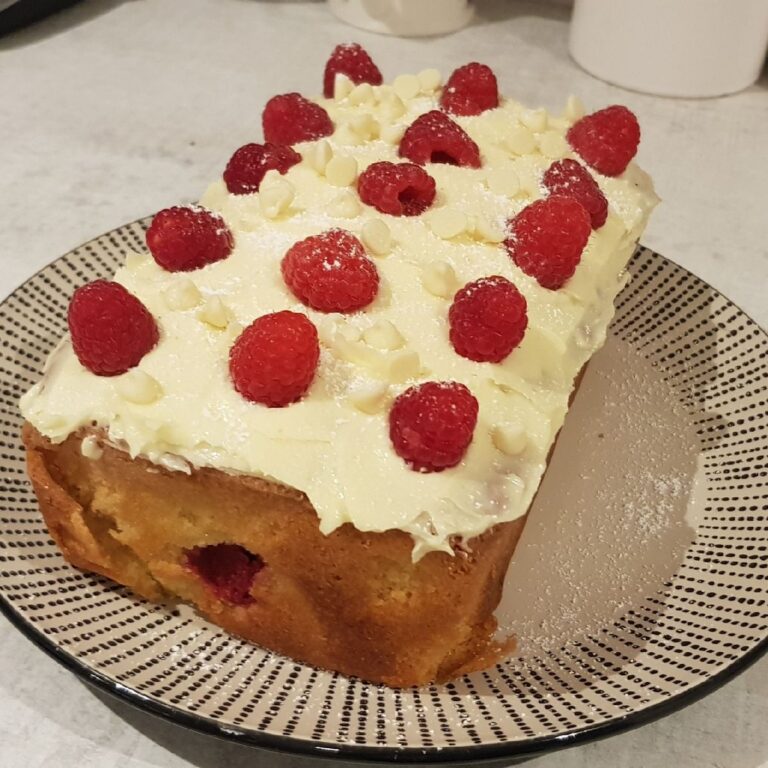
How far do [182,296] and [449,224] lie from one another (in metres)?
0.43

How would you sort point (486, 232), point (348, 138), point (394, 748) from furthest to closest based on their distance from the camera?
point (348, 138), point (486, 232), point (394, 748)

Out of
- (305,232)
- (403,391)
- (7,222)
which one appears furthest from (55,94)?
(403,391)

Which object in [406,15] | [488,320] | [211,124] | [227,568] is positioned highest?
[488,320]

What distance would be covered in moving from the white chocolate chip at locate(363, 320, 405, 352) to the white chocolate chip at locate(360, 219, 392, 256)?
195 millimetres

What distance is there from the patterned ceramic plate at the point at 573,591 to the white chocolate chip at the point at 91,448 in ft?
0.62

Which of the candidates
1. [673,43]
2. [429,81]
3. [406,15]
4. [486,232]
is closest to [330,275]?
[486,232]

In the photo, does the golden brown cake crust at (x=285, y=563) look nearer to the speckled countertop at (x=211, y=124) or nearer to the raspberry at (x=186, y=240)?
the speckled countertop at (x=211, y=124)

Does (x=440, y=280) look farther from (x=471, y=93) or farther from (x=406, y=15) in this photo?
(x=406, y=15)

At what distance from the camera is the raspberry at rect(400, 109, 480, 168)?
63.7 inches

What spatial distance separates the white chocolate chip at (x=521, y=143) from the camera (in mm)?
1674

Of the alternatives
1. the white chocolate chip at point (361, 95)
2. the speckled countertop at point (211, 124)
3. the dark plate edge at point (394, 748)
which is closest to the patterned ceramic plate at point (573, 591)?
the dark plate edge at point (394, 748)

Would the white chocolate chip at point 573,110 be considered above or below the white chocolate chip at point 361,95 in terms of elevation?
below

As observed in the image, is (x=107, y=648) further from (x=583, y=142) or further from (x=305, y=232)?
(x=583, y=142)

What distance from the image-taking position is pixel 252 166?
1560 mm
